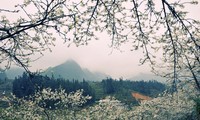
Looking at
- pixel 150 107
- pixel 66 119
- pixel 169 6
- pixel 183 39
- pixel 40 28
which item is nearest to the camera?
pixel 169 6

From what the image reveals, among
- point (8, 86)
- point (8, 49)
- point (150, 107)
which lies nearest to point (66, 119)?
point (150, 107)

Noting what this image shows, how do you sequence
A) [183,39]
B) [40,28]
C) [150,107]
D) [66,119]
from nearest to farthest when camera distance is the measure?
[183,39], [40,28], [66,119], [150,107]

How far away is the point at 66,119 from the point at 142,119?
2681cm

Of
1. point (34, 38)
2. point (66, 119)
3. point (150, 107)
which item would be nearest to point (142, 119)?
point (150, 107)

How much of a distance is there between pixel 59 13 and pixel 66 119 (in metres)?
35.1

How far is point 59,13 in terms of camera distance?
20.5ft

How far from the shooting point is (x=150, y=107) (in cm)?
6084

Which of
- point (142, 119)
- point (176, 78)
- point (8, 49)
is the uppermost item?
point (8, 49)

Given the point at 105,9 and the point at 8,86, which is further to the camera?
the point at 8,86

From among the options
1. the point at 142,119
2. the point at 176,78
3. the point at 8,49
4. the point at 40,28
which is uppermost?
the point at 40,28

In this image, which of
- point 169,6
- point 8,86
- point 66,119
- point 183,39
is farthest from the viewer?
point 8,86

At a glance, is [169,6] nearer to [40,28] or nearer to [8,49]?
[40,28]

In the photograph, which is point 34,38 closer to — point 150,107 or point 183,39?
point 183,39

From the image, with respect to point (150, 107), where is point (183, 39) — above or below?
above
